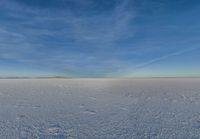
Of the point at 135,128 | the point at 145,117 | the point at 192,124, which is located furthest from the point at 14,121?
the point at 192,124

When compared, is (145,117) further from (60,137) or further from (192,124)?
(60,137)

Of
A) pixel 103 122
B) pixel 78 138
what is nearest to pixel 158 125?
pixel 103 122

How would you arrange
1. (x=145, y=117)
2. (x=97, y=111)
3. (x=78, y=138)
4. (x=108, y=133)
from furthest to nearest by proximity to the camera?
(x=97, y=111) < (x=145, y=117) < (x=108, y=133) < (x=78, y=138)

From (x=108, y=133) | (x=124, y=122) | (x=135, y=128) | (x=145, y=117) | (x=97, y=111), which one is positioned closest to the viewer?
(x=108, y=133)

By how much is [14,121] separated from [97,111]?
2.34 metres

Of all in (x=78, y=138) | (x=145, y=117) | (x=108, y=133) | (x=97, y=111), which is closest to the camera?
(x=78, y=138)

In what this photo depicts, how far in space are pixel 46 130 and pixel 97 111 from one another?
2.21m

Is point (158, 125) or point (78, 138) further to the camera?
point (158, 125)

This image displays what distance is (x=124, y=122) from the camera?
188 inches

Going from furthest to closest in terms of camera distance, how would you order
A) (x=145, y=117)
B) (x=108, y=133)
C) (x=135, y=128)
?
(x=145, y=117)
(x=135, y=128)
(x=108, y=133)

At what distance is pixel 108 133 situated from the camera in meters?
3.92

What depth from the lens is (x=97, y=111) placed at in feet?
19.9

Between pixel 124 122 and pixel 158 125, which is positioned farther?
pixel 124 122

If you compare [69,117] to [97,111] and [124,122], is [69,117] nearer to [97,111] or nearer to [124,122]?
[97,111]
